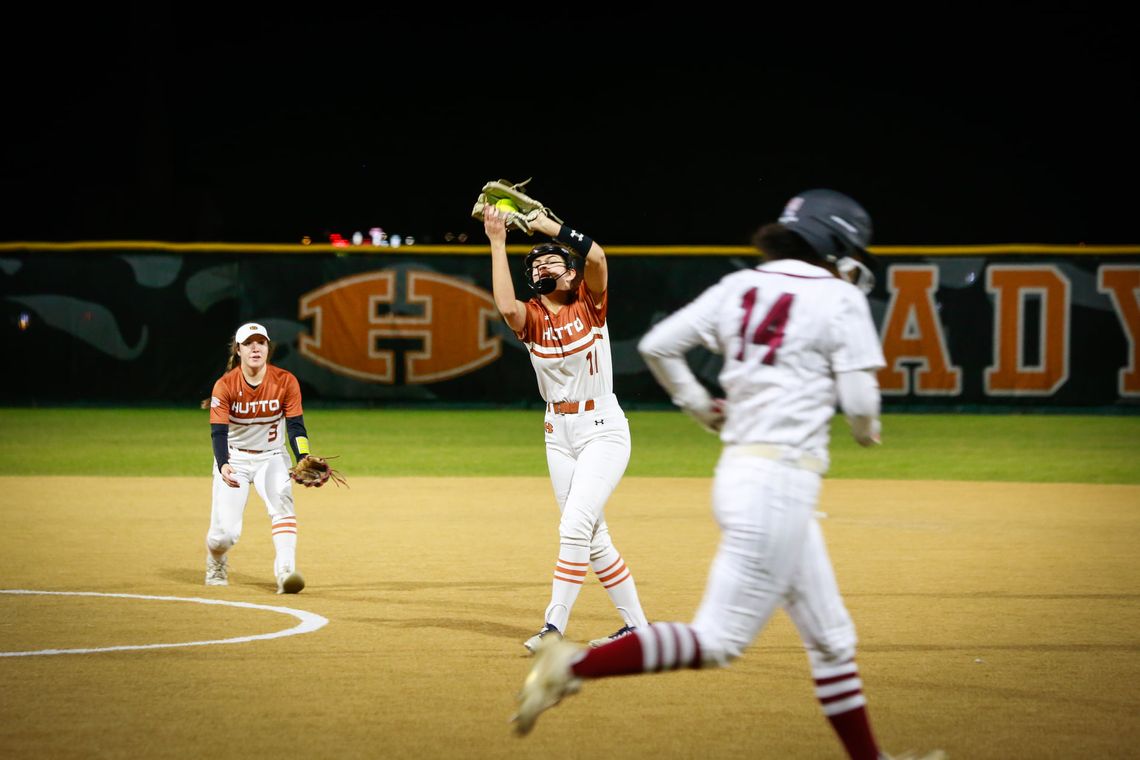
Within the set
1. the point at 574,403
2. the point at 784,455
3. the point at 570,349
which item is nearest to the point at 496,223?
the point at 570,349

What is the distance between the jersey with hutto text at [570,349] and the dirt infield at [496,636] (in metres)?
1.30

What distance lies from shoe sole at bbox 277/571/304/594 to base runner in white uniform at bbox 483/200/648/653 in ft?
6.62

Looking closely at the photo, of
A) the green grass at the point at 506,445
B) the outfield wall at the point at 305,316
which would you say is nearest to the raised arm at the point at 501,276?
the green grass at the point at 506,445

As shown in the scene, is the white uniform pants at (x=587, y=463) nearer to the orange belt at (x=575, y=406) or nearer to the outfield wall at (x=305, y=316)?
the orange belt at (x=575, y=406)

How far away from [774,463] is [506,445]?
584 inches

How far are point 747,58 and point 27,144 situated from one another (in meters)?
18.9

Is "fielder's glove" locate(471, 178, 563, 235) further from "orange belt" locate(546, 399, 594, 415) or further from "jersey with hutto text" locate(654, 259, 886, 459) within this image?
"jersey with hutto text" locate(654, 259, 886, 459)

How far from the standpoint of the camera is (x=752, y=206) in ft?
128

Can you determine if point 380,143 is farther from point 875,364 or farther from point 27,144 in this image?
point 875,364

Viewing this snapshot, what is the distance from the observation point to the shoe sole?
913 cm

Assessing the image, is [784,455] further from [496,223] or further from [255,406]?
[255,406]

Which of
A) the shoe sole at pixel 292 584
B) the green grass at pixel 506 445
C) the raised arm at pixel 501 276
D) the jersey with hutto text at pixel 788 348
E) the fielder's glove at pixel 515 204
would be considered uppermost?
the fielder's glove at pixel 515 204

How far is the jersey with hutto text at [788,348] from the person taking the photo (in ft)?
15.5

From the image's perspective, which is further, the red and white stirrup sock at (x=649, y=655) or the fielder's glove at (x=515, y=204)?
the fielder's glove at (x=515, y=204)
